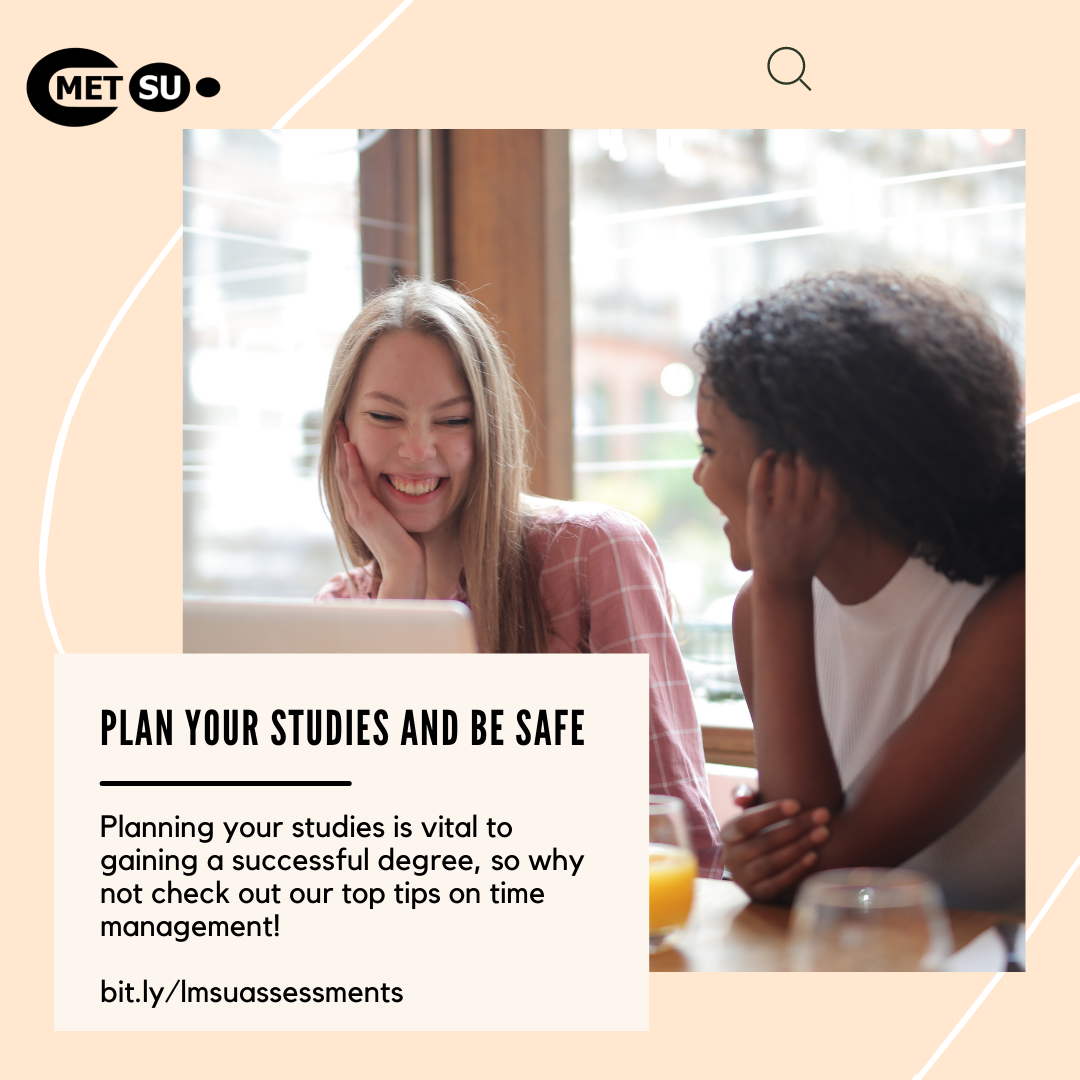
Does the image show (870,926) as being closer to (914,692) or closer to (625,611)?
(914,692)

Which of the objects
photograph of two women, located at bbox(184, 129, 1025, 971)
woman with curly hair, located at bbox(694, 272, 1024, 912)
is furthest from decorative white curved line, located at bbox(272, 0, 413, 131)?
woman with curly hair, located at bbox(694, 272, 1024, 912)

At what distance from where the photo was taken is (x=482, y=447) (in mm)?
1031

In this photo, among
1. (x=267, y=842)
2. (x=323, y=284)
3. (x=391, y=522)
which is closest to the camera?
(x=267, y=842)

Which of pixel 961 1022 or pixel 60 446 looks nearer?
pixel 961 1022

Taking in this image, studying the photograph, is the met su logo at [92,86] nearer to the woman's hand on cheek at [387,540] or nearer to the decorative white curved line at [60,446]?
the decorative white curved line at [60,446]

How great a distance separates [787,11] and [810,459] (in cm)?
34

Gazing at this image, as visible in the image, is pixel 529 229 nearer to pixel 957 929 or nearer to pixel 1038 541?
pixel 1038 541

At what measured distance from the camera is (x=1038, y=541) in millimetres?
834

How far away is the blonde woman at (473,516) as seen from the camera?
1014 millimetres

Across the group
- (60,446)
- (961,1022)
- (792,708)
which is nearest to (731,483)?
(792,708)

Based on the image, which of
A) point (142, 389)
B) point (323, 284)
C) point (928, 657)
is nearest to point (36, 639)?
point (142, 389)

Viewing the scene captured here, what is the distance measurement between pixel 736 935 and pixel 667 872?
0.24ft

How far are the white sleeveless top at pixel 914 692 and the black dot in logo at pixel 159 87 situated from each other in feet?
2.04

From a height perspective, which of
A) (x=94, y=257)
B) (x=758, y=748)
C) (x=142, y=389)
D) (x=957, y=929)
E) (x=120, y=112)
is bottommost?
(x=957, y=929)
